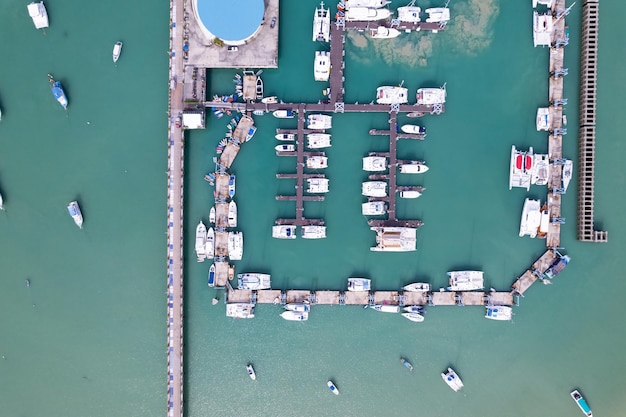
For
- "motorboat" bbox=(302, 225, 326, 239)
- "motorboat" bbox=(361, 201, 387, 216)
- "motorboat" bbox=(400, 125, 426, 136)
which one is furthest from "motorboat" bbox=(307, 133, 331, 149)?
"motorboat" bbox=(302, 225, 326, 239)

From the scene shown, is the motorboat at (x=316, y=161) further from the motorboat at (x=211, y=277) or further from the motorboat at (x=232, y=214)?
the motorboat at (x=211, y=277)

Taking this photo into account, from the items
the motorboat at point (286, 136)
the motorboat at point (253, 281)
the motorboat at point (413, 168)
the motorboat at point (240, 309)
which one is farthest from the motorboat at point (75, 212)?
the motorboat at point (413, 168)

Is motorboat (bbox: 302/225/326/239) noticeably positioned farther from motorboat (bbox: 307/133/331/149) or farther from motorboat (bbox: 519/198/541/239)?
motorboat (bbox: 519/198/541/239)

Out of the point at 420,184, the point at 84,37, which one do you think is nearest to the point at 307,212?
the point at 420,184

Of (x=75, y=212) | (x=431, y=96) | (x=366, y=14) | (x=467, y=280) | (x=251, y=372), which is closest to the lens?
(x=366, y=14)

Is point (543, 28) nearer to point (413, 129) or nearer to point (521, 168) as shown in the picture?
point (521, 168)

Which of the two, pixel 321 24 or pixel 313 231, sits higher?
pixel 321 24

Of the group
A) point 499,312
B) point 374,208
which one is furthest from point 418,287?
point 374,208
